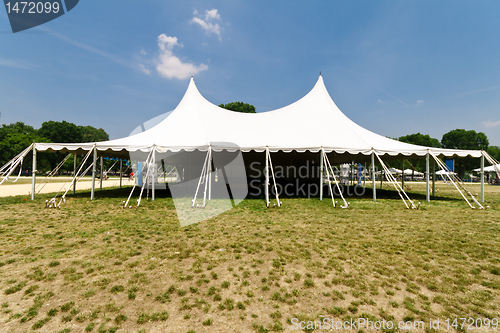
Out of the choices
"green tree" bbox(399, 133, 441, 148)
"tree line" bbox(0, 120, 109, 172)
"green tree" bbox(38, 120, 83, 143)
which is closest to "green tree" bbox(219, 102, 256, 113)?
"tree line" bbox(0, 120, 109, 172)

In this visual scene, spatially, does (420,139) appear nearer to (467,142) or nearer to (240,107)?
(467,142)

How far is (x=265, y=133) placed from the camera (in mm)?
10148

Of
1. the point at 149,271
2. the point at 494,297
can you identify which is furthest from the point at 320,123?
the point at 149,271

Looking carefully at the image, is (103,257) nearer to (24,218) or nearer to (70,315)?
(70,315)

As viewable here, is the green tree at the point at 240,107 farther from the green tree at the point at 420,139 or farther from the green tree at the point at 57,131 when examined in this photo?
the green tree at the point at 420,139

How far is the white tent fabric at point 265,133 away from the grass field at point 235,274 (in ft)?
13.8

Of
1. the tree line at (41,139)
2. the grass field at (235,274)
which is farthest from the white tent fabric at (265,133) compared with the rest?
the tree line at (41,139)

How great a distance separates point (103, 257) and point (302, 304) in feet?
10.2

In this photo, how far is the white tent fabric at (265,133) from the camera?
8.97 metres

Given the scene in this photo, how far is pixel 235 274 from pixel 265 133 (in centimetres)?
784

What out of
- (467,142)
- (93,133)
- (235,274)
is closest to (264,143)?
(235,274)

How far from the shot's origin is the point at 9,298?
237cm

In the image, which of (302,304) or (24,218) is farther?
(24,218)

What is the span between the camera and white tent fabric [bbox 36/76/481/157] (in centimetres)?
897
